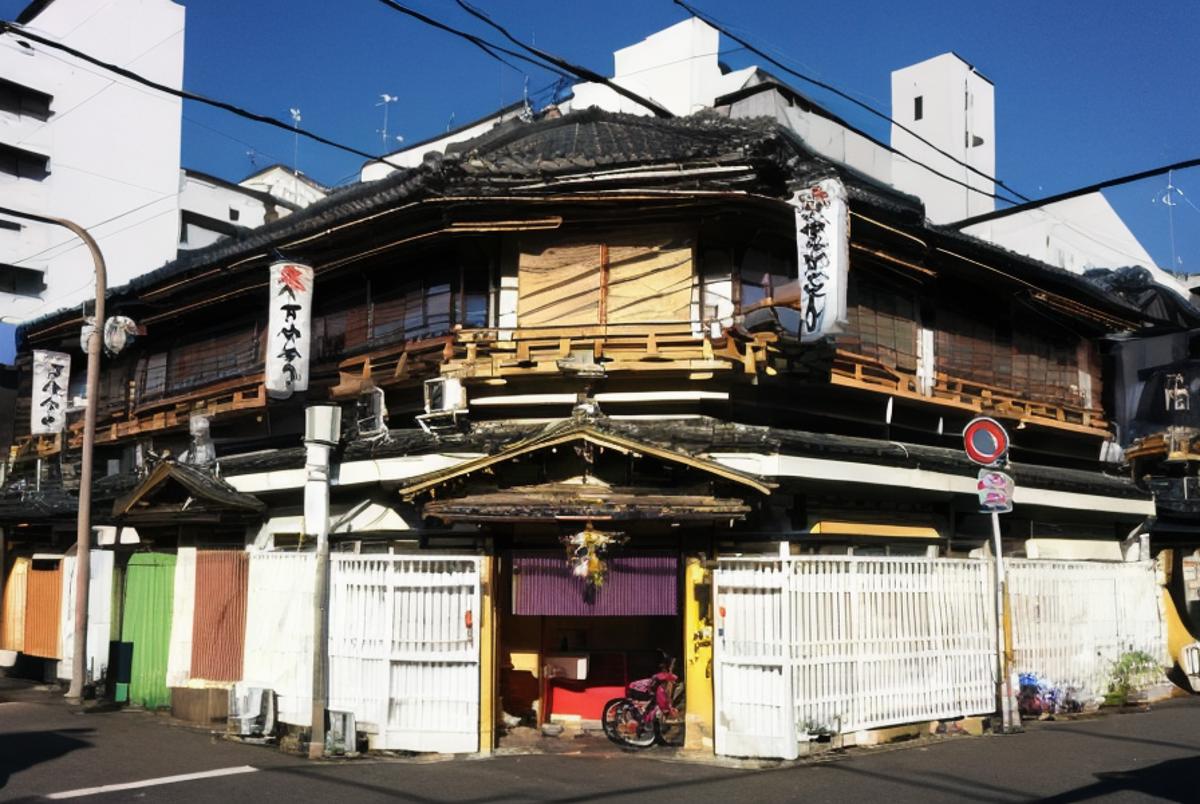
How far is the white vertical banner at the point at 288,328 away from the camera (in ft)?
59.4

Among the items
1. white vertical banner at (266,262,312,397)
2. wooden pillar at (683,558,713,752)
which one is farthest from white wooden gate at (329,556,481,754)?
white vertical banner at (266,262,312,397)

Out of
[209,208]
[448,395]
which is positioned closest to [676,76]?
[448,395]

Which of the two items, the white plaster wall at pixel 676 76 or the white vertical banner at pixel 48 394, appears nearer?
the white vertical banner at pixel 48 394

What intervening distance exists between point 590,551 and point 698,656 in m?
2.23

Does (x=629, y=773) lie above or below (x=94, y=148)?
below

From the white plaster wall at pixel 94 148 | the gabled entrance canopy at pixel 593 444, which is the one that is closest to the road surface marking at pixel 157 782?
the gabled entrance canopy at pixel 593 444

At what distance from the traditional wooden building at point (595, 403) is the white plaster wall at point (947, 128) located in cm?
1217

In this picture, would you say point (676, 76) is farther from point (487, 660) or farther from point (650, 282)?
point (487, 660)

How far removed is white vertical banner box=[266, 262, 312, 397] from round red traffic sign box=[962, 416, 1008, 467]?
11201mm

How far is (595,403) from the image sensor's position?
51.4 feet

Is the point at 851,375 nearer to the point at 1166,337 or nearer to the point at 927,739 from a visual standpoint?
the point at 927,739

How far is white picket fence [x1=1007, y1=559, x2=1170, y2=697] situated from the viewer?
16.8 metres

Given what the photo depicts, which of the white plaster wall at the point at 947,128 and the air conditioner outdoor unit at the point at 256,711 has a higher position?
the white plaster wall at the point at 947,128

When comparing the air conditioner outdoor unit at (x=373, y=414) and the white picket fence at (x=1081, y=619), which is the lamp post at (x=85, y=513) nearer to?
the air conditioner outdoor unit at (x=373, y=414)
